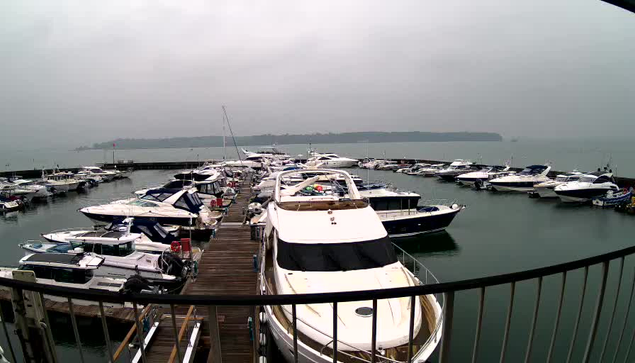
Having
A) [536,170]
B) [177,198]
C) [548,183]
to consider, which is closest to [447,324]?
[177,198]

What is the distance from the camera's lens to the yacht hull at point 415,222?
19969mm

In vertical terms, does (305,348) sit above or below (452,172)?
above

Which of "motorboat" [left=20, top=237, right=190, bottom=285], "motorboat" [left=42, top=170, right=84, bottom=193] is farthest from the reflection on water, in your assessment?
"motorboat" [left=42, top=170, right=84, bottom=193]

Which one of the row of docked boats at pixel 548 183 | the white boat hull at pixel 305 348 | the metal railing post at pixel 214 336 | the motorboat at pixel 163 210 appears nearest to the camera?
the metal railing post at pixel 214 336

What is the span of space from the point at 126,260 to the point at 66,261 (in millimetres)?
1905

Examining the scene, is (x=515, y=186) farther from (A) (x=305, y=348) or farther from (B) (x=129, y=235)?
(A) (x=305, y=348)

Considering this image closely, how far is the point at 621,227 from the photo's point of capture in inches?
909

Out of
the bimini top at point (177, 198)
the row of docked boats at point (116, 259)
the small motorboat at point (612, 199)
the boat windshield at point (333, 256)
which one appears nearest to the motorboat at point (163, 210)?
the bimini top at point (177, 198)

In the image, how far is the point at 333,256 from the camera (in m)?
7.55

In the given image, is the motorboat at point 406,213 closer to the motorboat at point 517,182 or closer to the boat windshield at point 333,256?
the boat windshield at point 333,256

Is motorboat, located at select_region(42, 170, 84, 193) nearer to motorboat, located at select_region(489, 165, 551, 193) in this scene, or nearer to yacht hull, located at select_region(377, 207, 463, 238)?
yacht hull, located at select_region(377, 207, 463, 238)

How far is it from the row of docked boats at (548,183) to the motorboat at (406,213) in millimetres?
17489

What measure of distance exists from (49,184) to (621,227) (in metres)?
56.6

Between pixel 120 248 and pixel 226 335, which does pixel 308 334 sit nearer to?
pixel 226 335
